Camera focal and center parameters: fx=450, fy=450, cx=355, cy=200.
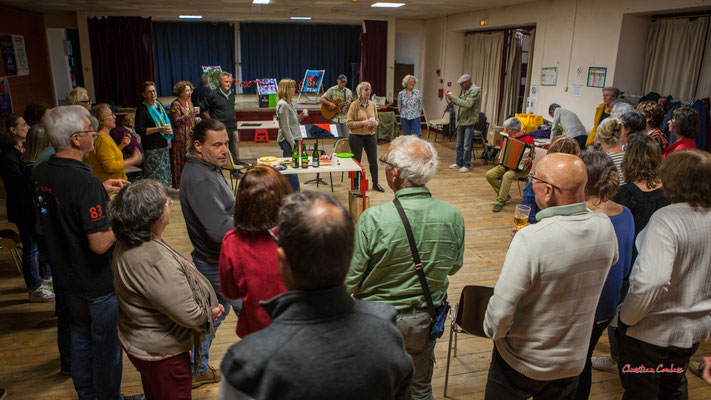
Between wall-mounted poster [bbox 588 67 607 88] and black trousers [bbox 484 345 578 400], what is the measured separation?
5.95 metres

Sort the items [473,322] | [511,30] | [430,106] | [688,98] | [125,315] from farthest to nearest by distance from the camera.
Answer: [430,106] → [511,30] → [688,98] → [473,322] → [125,315]

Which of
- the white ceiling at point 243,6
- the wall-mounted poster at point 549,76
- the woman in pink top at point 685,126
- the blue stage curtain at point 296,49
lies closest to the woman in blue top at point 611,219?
the woman in pink top at point 685,126

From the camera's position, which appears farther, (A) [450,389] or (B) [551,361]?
(A) [450,389]

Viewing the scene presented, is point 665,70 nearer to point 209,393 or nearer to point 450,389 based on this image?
point 450,389

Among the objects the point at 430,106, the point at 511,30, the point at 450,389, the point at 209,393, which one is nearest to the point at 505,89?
the point at 511,30

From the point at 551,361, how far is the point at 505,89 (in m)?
9.15

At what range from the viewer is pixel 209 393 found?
8.70 ft

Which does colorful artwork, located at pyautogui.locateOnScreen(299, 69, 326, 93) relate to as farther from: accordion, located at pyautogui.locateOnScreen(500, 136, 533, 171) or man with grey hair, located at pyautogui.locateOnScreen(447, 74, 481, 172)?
accordion, located at pyautogui.locateOnScreen(500, 136, 533, 171)

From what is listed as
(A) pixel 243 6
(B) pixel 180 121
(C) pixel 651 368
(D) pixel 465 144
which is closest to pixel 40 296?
(B) pixel 180 121

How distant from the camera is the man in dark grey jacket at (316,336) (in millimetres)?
916

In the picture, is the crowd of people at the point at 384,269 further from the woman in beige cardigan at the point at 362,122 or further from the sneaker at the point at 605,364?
the woman in beige cardigan at the point at 362,122

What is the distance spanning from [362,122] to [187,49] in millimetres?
10476

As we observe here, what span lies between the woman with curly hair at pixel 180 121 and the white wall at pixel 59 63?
752 cm

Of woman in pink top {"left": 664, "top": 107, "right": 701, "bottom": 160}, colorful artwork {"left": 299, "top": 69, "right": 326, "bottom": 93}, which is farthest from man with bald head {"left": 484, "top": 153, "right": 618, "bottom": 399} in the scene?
colorful artwork {"left": 299, "top": 69, "right": 326, "bottom": 93}
